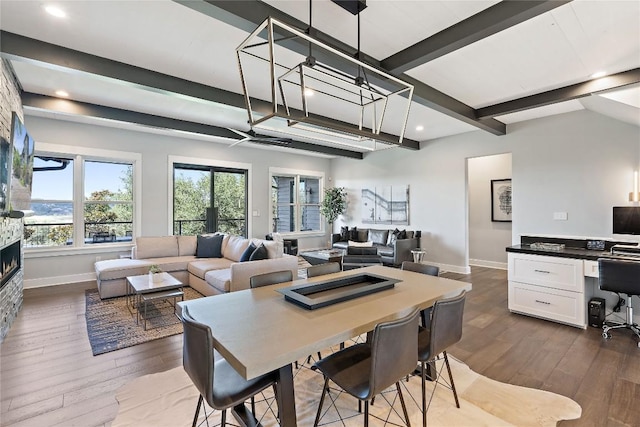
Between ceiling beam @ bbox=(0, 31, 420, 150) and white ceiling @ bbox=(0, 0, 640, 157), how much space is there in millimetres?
50

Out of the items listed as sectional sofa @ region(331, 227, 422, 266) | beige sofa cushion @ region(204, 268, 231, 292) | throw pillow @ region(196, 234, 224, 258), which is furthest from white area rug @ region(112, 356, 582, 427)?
sectional sofa @ region(331, 227, 422, 266)

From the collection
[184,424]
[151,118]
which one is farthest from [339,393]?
[151,118]

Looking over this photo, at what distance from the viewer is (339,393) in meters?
2.30

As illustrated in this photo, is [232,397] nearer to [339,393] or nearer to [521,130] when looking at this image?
[339,393]

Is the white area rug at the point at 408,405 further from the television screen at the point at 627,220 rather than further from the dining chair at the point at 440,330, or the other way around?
the television screen at the point at 627,220

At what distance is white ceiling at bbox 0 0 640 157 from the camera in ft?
7.69

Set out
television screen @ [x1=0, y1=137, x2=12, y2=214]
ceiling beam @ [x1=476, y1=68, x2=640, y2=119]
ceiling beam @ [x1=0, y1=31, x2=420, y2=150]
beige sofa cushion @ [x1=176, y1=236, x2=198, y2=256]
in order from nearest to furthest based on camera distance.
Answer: ceiling beam @ [x1=0, y1=31, x2=420, y2=150]
television screen @ [x1=0, y1=137, x2=12, y2=214]
ceiling beam @ [x1=476, y1=68, x2=640, y2=119]
beige sofa cushion @ [x1=176, y1=236, x2=198, y2=256]

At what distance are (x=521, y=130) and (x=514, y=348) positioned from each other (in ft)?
13.2

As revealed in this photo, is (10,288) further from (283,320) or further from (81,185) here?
(283,320)

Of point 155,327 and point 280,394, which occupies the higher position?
point 280,394

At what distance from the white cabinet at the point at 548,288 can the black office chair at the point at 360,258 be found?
7.60ft

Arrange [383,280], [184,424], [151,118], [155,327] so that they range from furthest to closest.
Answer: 1. [151,118]
2. [155,327]
3. [383,280]
4. [184,424]

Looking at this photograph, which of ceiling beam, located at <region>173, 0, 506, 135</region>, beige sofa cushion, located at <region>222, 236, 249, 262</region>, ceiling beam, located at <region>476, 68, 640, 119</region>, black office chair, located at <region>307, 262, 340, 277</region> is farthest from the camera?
beige sofa cushion, located at <region>222, 236, 249, 262</region>

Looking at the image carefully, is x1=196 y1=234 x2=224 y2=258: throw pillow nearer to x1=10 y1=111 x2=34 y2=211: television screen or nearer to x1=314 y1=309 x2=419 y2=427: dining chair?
x1=10 y1=111 x2=34 y2=211: television screen
